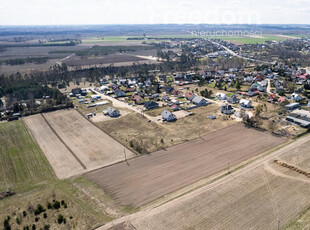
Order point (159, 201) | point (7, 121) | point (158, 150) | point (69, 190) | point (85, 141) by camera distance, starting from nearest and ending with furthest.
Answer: point (159, 201) < point (69, 190) < point (158, 150) < point (85, 141) < point (7, 121)

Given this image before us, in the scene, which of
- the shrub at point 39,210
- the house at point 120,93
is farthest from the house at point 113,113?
the shrub at point 39,210

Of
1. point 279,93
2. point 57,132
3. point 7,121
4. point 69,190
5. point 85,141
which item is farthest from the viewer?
point 279,93

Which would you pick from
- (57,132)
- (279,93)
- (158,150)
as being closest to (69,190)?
(158,150)

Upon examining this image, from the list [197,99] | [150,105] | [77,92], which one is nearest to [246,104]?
[197,99]

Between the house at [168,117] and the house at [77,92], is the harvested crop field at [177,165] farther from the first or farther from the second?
the house at [77,92]

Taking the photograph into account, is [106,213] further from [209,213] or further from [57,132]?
[57,132]

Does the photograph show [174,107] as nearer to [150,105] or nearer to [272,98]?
[150,105]

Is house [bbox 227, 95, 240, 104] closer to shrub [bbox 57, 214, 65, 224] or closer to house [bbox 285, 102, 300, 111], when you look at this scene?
house [bbox 285, 102, 300, 111]
